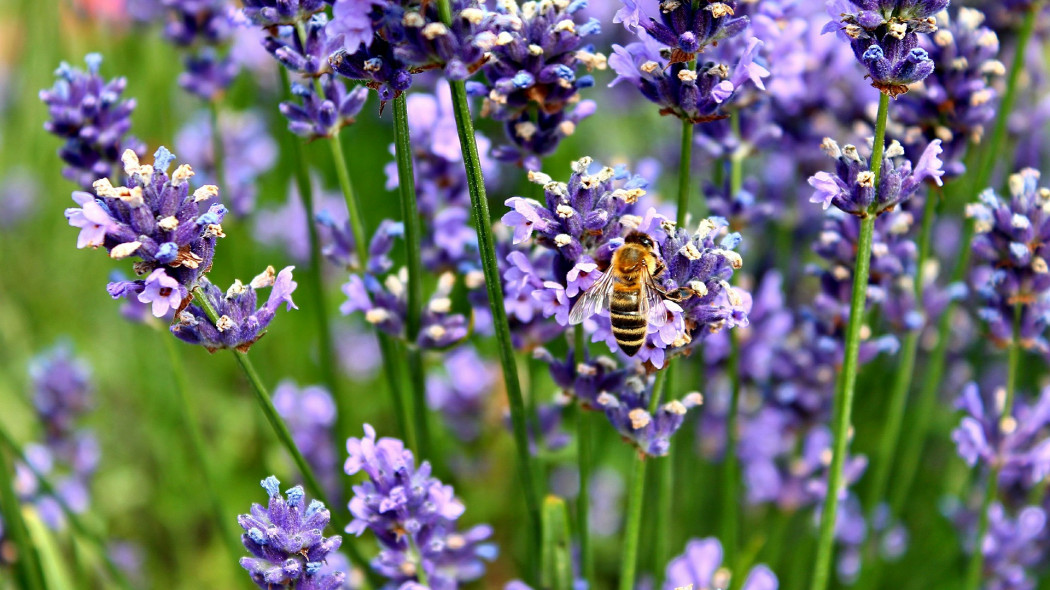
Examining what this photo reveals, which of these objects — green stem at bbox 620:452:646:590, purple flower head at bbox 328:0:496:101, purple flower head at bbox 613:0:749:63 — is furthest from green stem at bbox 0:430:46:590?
purple flower head at bbox 613:0:749:63

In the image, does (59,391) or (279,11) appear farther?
(59,391)

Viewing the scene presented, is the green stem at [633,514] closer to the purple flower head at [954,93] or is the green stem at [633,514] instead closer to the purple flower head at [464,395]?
the purple flower head at [954,93]

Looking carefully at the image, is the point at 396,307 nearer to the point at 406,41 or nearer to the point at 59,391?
the point at 406,41

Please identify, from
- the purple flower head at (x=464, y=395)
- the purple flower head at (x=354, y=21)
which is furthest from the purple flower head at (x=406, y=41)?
the purple flower head at (x=464, y=395)

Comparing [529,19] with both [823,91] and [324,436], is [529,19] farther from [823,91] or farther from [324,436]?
[324,436]

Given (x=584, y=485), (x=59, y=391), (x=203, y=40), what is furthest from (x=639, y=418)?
(x=59, y=391)

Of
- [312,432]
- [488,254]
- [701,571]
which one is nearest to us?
[488,254]
